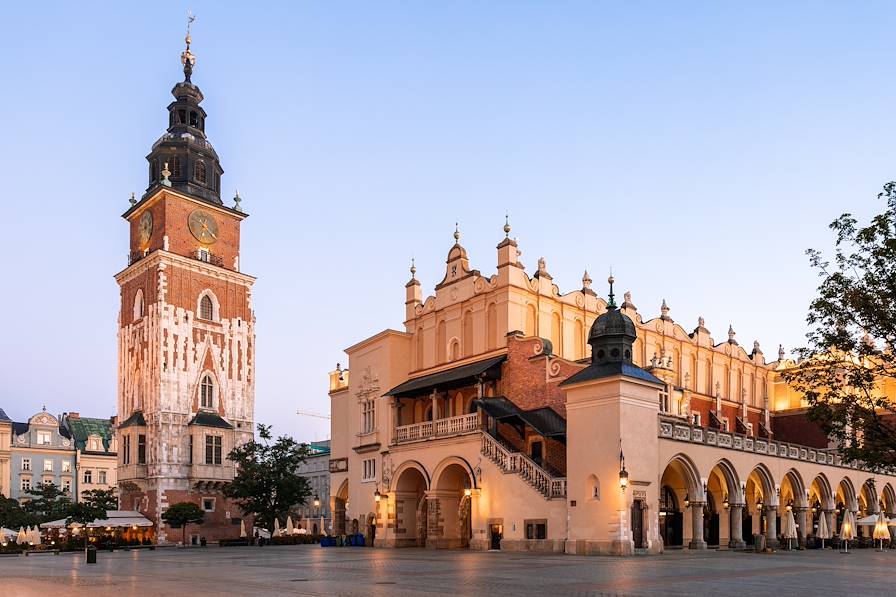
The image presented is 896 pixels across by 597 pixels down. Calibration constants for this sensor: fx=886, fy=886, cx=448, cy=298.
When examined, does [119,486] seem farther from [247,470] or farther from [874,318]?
[874,318]

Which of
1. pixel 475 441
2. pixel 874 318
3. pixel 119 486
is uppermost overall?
pixel 874 318

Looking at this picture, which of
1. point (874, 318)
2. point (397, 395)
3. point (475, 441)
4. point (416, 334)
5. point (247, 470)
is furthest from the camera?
point (247, 470)

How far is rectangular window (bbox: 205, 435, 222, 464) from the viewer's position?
7356cm

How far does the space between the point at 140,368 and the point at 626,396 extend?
5056 centimetres

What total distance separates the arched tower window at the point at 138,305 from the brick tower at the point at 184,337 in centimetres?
11

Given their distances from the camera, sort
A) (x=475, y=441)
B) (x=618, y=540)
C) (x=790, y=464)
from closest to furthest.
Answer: (x=618, y=540) → (x=475, y=441) → (x=790, y=464)

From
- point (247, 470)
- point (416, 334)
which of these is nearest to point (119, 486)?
point (247, 470)

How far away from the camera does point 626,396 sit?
122 ft

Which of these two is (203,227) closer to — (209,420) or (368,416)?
(209,420)

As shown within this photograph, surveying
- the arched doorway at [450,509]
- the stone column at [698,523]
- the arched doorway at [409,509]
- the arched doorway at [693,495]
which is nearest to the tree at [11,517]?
the arched doorway at [409,509]

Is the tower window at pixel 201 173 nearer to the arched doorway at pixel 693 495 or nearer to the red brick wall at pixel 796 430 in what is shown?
the red brick wall at pixel 796 430

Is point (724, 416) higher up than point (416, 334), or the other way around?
point (416, 334)

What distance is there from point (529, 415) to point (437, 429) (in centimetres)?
576

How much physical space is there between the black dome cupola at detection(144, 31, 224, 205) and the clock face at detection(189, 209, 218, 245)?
1.49m
